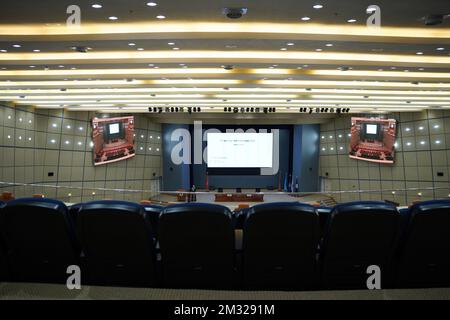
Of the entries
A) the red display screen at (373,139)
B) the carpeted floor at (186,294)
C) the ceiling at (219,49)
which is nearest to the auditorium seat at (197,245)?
the carpeted floor at (186,294)

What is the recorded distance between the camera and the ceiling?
5578 millimetres

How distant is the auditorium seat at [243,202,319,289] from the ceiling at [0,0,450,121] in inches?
169

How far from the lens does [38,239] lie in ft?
6.17

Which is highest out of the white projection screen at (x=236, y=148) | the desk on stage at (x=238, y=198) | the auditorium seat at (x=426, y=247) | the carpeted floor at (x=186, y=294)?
the white projection screen at (x=236, y=148)

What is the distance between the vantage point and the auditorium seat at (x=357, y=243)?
1.80 metres

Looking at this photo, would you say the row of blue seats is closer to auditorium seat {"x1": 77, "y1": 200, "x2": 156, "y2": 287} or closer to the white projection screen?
auditorium seat {"x1": 77, "y1": 200, "x2": 156, "y2": 287}

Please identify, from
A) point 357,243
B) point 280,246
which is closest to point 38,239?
point 280,246

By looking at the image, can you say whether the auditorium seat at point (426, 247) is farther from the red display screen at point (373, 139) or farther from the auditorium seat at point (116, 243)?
the red display screen at point (373, 139)

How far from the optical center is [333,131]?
899 inches

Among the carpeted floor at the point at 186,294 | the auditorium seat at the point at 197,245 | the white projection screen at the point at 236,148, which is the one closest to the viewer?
the carpeted floor at the point at 186,294

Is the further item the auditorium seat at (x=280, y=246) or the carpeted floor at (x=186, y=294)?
the auditorium seat at (x=280, y=246)

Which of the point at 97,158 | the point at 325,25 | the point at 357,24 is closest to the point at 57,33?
the point at 325,25

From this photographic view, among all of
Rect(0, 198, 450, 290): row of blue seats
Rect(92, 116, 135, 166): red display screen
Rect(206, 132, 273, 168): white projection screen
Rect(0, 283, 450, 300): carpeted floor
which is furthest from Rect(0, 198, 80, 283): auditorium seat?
Rect(206, 132, 273, 168): white projection screen

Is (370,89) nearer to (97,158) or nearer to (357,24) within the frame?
(357,24)
